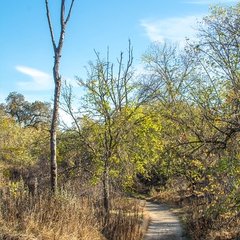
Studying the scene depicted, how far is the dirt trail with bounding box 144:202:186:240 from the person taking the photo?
1062cm

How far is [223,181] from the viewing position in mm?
7133

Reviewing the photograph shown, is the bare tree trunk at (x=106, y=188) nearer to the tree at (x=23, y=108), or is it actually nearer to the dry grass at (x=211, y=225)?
the dry grass at (x=211, y=225)

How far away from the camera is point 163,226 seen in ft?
39.4

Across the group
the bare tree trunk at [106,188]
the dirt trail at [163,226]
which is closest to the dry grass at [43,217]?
the bare tree trunk at [106,188]

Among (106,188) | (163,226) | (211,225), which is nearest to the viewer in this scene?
(211,225)

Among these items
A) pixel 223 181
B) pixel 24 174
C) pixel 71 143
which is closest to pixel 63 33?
pixel 71 143

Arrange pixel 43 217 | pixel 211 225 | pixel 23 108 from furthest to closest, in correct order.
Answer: pixel 23 108 < pixel 211 225 < pixel 43 217

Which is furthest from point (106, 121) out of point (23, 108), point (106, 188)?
point (23, 108)

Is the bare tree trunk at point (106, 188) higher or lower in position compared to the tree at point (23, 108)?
lower

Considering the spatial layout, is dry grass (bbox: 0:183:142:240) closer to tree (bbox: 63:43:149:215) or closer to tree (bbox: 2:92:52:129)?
tree (bbox: 63:43:149:215)

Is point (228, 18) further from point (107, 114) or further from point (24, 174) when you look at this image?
point (24, 174)

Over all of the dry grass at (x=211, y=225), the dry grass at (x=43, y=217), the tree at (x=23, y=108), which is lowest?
the dry grass at (x=211, y=225)

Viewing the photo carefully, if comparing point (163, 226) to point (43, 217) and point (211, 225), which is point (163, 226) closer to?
point (211, 225)

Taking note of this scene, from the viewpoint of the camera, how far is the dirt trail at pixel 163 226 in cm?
1062
